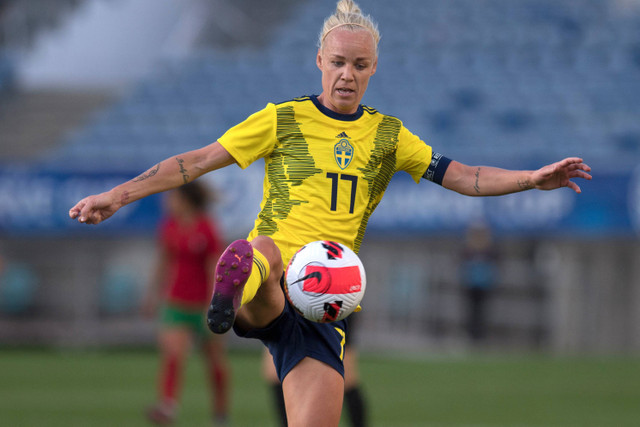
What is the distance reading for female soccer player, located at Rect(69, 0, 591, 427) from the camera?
433cm

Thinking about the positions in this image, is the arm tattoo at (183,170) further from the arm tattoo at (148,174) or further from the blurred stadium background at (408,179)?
the blurred stadium background at (408,179)

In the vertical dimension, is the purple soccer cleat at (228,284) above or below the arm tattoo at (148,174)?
below

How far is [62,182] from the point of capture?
52.2 feet

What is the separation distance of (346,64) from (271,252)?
3.08 feet

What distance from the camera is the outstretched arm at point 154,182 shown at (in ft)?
13.5

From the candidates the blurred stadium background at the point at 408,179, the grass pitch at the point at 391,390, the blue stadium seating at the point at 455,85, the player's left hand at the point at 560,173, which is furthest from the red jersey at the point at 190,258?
the blue stadium seating at the point at 455,85

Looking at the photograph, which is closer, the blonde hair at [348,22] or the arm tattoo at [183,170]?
the arm tattoo at [183,170]

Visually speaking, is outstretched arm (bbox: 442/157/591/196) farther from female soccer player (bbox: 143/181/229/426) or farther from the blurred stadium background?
the blurred stadium background

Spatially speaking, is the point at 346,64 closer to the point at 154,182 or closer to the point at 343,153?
the point at 343,153

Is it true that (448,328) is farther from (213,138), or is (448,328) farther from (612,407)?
(612,407)

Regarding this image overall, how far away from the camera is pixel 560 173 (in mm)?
4566

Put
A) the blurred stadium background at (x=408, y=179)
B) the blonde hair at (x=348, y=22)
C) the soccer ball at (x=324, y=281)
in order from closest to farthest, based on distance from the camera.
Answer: the soccer ball at (x=324, y=281)
the blonde hair at (x=348, y=22)
the blurred stadium background at (x=408, y=179)

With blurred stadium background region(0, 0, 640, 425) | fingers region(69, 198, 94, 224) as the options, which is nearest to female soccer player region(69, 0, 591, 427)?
fingers region(69, 198, 94, 224)

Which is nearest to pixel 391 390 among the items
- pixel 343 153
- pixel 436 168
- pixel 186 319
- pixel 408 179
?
pixel 186 319
